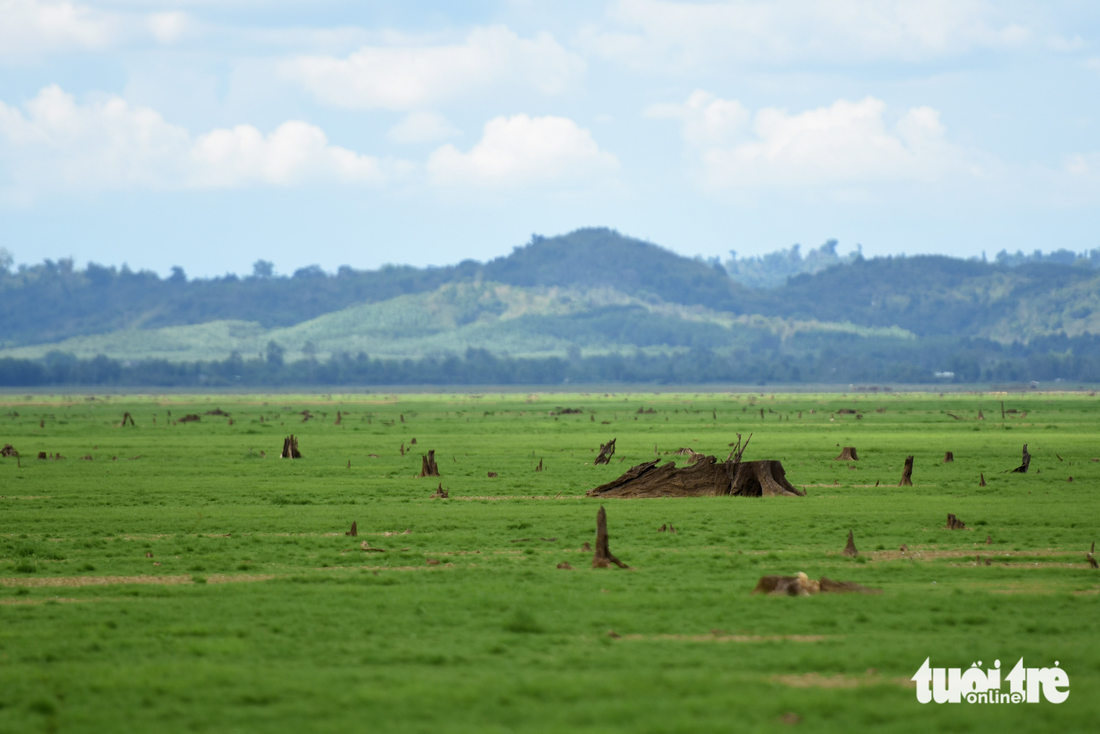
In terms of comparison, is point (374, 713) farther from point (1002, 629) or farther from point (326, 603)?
point (1002, 629)

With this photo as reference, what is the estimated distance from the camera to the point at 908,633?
1639cm

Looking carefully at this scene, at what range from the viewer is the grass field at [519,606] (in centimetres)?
1269

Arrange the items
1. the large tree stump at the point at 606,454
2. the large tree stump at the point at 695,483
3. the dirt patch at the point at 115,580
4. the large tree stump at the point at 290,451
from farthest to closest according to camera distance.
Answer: the large tree stump at the point at 290,451 < the large tree stump at the point at 606,454 < the large tree stump at the point at 695,483 < the dirt patch at the point at 115,580

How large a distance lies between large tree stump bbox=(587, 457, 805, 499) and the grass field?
0.97 metres

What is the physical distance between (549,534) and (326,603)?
32.2 feet

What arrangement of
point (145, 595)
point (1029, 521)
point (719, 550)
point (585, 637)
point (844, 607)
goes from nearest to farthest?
point (585, 637), point (844, 607), point (145, 595), point (719, 550), point (1029, 521)

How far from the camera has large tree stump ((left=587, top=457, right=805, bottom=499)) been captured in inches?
1444

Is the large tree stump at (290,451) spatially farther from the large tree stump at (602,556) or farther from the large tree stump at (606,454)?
the large tree stump at (602,556)

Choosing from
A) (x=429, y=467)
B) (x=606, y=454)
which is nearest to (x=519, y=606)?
(x=429, y=467)

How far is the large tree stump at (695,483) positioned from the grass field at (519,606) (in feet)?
3.17

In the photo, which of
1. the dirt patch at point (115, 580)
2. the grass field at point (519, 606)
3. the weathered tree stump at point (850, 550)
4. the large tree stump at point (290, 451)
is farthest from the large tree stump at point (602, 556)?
the large tree stump at point (290, 451)

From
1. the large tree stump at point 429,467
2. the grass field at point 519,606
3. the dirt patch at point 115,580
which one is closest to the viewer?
the grass field at point 519,606

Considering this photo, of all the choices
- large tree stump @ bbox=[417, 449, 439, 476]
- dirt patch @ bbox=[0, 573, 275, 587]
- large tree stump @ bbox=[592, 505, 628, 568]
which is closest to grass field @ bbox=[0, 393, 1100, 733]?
dirt patch @ bbox=[0, 573, 275, 587]

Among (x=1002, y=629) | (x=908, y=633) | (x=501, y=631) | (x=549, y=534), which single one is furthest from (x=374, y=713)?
(x=549, y=534)
